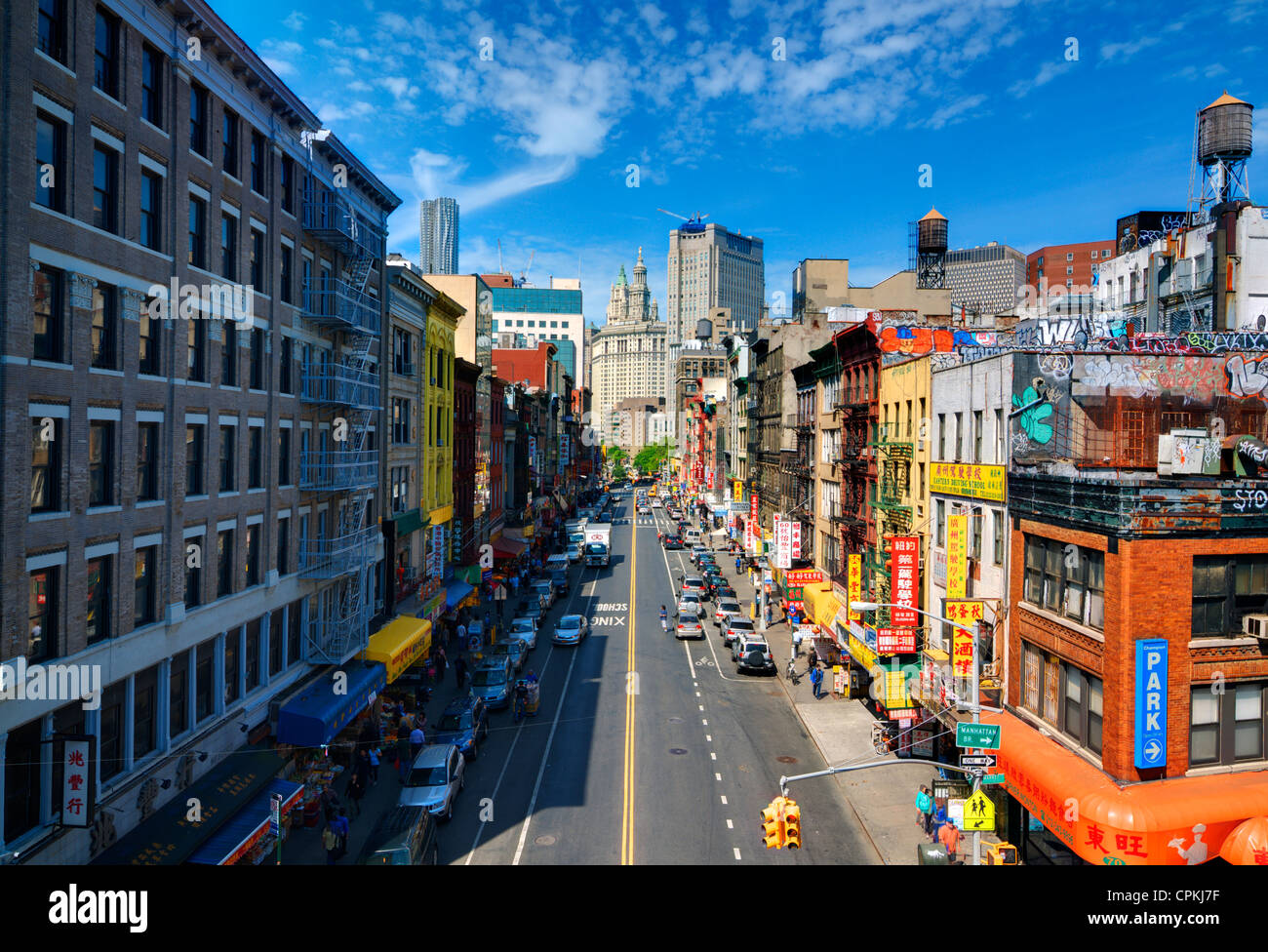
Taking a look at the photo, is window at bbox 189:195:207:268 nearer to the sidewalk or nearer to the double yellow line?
the double yellow line

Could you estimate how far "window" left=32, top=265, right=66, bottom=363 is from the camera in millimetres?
14469

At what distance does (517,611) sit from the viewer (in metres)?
49.3

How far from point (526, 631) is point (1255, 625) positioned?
1250 inches

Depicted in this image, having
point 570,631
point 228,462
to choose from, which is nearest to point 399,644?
point 228,462

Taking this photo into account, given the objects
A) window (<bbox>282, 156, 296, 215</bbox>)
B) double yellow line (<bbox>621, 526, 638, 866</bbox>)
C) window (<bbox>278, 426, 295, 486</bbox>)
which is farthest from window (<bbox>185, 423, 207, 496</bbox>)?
double yellow line (<bbox>621, 526, 638, 866</bbox>)

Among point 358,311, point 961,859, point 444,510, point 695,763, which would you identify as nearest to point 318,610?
point 358,311

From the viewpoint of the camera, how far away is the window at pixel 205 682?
20.3 metres

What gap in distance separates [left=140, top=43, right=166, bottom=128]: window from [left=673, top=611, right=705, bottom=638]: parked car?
34.2 m

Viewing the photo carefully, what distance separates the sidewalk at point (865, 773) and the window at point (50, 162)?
19.3m

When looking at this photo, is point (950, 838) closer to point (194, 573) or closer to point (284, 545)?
point (194, 573)

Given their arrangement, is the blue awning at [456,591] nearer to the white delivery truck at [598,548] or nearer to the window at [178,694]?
the window at [178,694]
